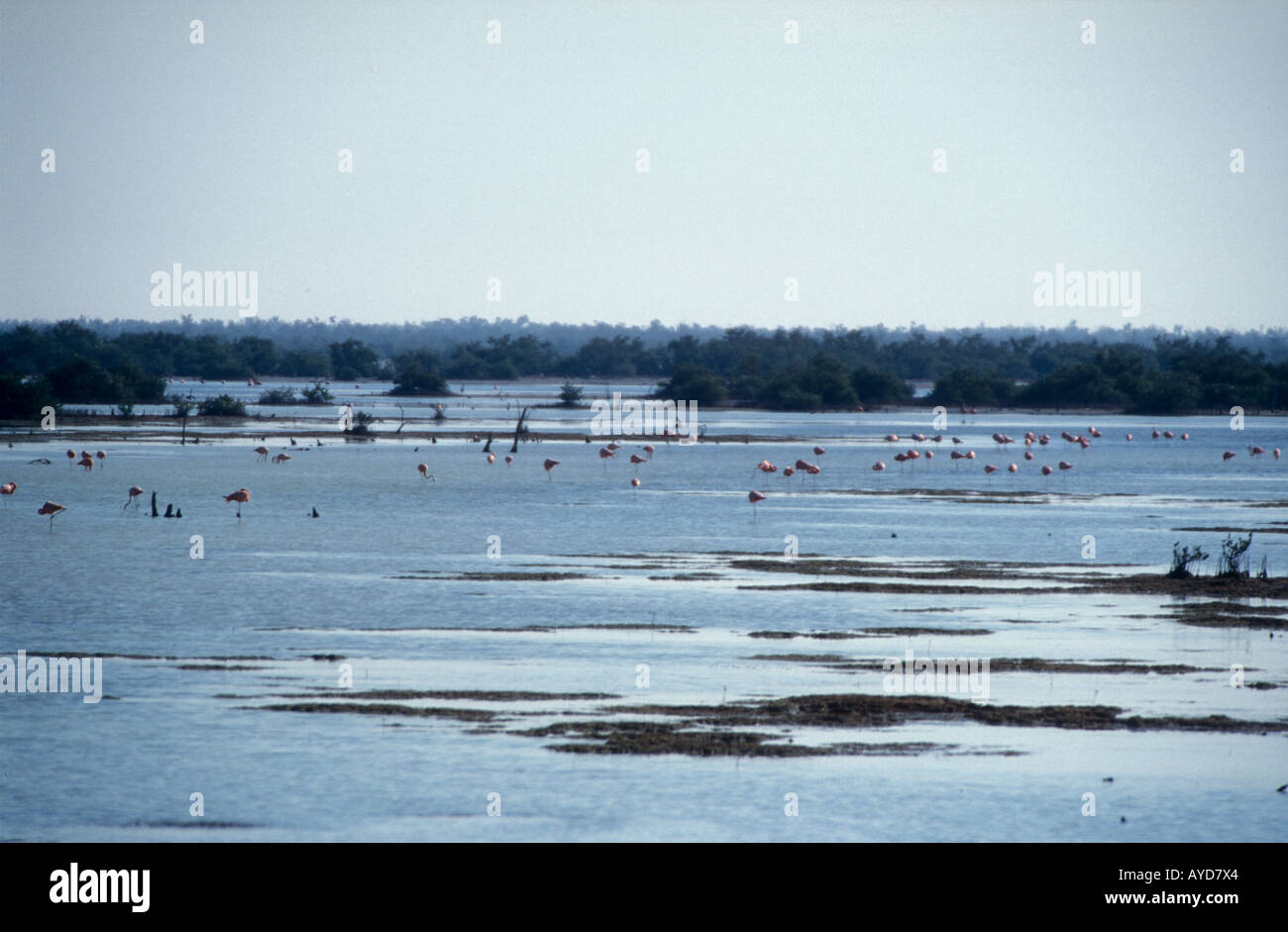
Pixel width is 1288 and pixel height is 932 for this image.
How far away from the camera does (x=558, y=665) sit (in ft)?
67.4

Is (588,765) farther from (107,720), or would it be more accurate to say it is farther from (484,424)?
(484,424)

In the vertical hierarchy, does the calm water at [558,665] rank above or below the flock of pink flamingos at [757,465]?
below

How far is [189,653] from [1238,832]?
43.8ft

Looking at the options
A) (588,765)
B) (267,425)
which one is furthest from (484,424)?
A: (588,765)

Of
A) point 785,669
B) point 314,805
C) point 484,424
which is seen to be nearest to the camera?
point 314,805

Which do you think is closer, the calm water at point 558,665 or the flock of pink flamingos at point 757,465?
the calm water at point 558,665

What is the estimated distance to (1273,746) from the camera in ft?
53.8

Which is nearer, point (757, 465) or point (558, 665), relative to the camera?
point (558, 665)

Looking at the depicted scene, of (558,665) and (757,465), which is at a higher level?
(757,465)

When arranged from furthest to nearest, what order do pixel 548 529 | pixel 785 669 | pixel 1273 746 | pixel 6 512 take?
pixel 6 512, pixel 548 529, pixel 785 669, pixel 1273 746

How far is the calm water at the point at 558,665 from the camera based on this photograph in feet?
46.0

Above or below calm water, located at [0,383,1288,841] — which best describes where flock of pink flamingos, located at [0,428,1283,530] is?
above

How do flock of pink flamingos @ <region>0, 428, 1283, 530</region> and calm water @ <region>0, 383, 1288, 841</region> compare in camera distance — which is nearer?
calm water @ <region>0, 383, 1288, 841</region>

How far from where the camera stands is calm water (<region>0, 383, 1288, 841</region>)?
14.0 m
